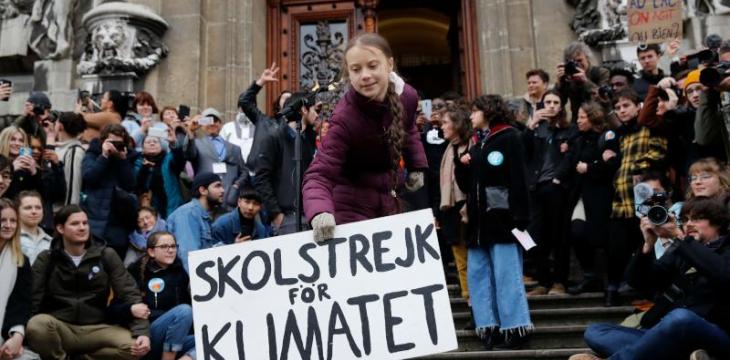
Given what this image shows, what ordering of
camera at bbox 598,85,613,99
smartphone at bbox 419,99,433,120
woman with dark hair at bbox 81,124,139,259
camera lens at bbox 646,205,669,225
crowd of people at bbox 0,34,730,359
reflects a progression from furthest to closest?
smartphone at bbox 419,99,433,120
camera at bbox 598,85,613,99
woman with dark hair at bbox 81,124,139,259
camera lens at bbox 646,205,669,225
crowd of people at bbox 0,34,730,359

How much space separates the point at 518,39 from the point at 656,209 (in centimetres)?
599

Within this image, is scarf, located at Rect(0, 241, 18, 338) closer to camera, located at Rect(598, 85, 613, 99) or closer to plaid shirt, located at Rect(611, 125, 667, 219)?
plaid shirt, located at Rect(611, 125, 667, 219)

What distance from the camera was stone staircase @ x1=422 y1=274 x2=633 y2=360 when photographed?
18.3 ft

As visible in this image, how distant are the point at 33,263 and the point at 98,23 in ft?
17.8

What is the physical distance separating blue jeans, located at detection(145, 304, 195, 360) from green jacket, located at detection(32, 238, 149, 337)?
14 centimetres

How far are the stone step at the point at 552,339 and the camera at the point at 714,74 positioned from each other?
2003mm

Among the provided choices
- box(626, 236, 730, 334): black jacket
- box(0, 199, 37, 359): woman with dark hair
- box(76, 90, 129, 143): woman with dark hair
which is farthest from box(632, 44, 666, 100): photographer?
box(0, 199, 37, 359): woman with dark hair

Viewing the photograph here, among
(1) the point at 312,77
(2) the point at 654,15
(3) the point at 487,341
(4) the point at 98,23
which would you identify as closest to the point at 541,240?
(3) the point at 487,341

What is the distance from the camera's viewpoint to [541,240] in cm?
702

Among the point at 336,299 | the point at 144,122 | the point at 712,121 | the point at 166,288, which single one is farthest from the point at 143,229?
the point at 712,121

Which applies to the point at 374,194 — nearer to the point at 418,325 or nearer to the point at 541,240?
the point at 418,325

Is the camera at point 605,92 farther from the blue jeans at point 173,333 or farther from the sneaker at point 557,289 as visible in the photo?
the blue jeans at point 173,333

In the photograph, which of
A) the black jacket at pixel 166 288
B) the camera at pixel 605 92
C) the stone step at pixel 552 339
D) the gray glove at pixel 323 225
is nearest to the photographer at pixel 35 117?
the black jacket at pixel 166 288

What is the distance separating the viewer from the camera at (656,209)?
16.5ft
